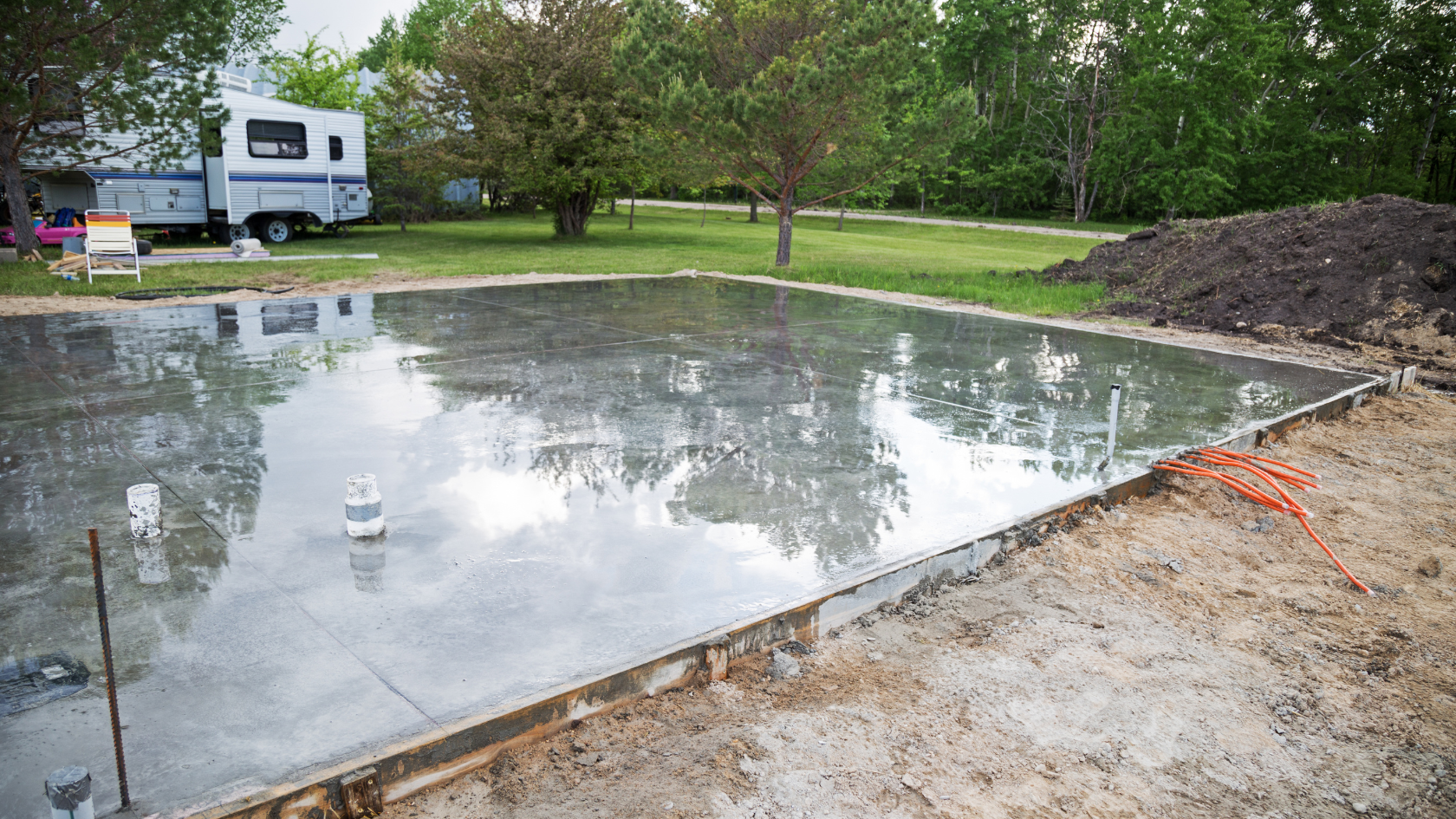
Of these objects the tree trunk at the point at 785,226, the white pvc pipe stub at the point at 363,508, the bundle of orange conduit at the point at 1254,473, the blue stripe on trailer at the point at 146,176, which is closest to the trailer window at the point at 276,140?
the blue stripe on trailer at the point at 146,176

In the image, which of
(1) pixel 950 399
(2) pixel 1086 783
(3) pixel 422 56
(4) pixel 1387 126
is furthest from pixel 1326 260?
(3) pixel 422 56

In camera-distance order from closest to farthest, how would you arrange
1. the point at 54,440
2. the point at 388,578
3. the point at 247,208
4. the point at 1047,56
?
the point at 388,578
the point at 54,440
the point at 247,208
the point at 1047,56

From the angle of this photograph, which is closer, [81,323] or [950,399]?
[950,399]

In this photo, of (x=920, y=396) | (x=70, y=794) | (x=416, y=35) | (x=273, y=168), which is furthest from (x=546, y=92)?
(x=416, y=35)

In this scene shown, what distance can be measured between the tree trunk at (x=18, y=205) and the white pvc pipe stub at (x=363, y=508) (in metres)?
14.2

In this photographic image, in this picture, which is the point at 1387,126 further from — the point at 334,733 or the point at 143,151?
the point at 334,733

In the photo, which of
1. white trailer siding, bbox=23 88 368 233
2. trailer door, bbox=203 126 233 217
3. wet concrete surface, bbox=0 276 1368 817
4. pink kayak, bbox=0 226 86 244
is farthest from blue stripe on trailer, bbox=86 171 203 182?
wet concrete surface, bbox=0 276 1368 817

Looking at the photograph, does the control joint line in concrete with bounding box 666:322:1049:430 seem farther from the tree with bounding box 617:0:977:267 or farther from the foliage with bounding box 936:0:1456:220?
the foliage with bounding box 936:0:1456:220

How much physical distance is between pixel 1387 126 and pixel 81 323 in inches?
1727

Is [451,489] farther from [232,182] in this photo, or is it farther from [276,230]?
[276,230]

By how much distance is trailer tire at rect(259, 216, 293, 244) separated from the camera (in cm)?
1945

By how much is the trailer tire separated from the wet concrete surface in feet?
35.9

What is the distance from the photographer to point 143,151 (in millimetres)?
16109

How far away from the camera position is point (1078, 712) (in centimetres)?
289
